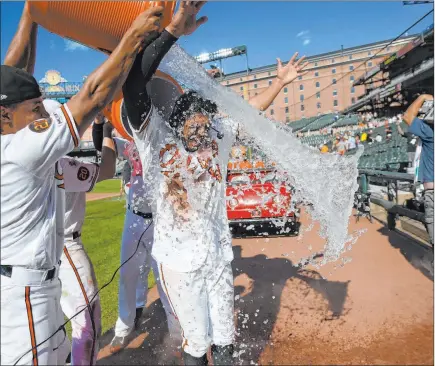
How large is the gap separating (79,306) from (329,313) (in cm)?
244

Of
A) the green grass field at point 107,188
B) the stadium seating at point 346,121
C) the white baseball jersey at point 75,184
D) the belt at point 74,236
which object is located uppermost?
the stadium seating at point 346,121

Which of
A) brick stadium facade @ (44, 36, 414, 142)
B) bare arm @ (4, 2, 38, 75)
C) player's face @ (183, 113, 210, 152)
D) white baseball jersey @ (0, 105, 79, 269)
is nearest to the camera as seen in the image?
white baseball jersey @ (0, 105, 79, 269)

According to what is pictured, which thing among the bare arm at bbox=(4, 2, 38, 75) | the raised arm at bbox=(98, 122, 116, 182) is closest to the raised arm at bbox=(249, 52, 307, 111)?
the raised arm at bbox=(98, 122, 116, 182)

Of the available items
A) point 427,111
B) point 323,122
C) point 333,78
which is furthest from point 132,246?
point 333,78

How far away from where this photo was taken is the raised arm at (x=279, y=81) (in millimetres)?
2648

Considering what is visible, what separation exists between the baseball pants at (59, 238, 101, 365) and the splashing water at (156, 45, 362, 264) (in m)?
1.51

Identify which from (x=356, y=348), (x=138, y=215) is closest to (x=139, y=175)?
(x=138, y=215)

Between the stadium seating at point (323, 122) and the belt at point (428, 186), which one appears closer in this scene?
the belt at point (428, 186)

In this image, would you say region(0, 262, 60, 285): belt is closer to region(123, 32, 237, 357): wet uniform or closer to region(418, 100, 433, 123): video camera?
region(123, 32, 237, 357): wet uniform

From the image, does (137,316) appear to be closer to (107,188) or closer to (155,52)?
(155,52)

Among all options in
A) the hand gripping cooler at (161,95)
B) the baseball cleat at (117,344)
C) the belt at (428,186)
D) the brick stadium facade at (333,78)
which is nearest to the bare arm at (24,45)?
the hand gripping cooler at (161,95)

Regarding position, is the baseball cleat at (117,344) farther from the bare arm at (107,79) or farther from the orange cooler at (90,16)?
the orange cooler at (90,16)

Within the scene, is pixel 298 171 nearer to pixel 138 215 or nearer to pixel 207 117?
pixel 207 117

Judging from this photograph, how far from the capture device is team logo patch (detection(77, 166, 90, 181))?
238 cm
